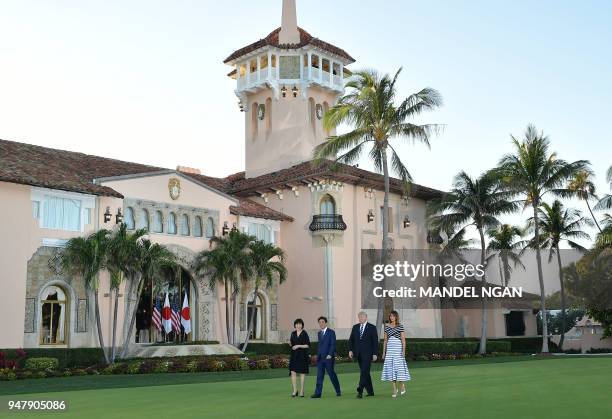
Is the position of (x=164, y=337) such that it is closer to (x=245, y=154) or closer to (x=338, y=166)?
(x=338, y=166)

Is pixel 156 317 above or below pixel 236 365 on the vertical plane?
above

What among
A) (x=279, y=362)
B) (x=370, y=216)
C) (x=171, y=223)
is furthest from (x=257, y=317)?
(x=279, y=362)

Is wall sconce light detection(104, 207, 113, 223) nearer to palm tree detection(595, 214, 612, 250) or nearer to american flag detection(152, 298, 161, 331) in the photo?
american flag detection(152, 298, 161, 331)

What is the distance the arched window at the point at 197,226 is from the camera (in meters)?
34.3

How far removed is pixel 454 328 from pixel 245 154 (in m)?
17.8

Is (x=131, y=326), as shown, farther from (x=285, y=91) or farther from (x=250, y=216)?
(x=285, y=91)

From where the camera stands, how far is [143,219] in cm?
3203

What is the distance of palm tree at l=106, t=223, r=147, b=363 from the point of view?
91.6 feet

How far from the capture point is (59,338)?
28.6 metres

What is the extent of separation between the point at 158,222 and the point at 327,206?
9.88 meters

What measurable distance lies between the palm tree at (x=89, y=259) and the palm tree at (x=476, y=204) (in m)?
20.2

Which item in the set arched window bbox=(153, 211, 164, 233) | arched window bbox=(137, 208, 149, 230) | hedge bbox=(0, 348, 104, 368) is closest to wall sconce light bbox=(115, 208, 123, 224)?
arched window bbox=(137, 208, 149, 230)

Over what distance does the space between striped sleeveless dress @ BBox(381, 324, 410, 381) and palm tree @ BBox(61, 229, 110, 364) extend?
16.1 meters

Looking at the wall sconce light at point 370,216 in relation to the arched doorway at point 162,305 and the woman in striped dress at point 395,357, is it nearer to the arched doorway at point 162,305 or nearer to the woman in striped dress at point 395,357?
the arched doorway at point 162,305
